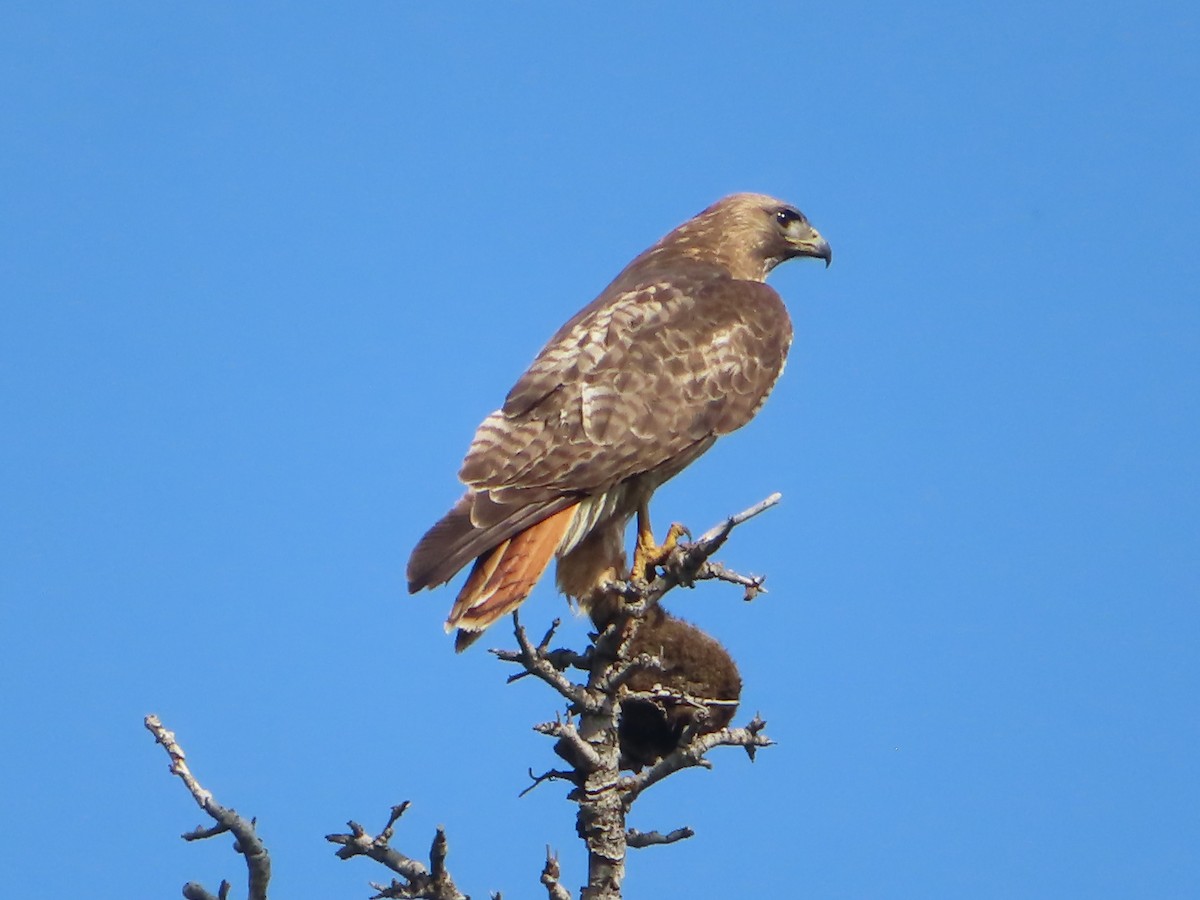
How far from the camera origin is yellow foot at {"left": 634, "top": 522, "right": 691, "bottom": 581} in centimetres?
565

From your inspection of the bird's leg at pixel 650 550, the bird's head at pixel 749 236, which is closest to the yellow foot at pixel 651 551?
the bird's leg at pixel 650 550

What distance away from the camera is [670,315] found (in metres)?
6.28

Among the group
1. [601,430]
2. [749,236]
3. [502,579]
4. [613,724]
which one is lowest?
[613,724]

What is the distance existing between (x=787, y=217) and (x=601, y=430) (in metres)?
2.46

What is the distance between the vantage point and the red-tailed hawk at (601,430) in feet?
16.6

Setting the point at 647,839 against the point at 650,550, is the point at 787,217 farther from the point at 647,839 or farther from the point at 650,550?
the point at 647,839

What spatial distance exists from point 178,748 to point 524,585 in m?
1.44

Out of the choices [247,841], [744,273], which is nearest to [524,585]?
[247,841]

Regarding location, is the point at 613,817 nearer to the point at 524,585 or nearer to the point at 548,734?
the point at 548,734

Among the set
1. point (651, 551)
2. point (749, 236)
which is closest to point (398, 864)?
point (651, 551)

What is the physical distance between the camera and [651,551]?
5688mm

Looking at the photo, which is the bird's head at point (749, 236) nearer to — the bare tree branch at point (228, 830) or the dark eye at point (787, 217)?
the dark eye at point (787, 217)

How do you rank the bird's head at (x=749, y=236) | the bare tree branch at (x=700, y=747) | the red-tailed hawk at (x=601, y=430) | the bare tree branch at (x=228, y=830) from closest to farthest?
the bare tree branch at (x=228, y=830) < the bare tree branch at (x=700, y=747) < the red-tailed hawk at (x=601, y=430) < the bird's head at (x=749, y=236)

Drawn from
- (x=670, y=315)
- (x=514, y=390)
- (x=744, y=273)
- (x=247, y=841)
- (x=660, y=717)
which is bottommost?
(x=247, y=841)
